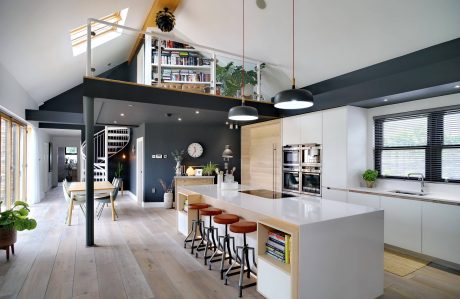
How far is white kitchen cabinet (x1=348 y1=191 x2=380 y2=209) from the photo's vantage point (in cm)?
391

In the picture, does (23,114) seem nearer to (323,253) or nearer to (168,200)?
(168,200)

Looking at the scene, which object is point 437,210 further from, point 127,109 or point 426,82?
point 127,109

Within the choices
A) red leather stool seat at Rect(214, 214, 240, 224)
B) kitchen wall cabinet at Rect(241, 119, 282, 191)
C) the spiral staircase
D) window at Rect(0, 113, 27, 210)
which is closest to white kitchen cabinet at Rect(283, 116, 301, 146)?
kitchen wall cabinet at Rect(241, 119, 282, 191)

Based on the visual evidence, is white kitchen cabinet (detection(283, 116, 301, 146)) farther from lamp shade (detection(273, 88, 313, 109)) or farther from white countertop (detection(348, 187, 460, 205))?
lamp shade (detection(273, 88, 313, 109))

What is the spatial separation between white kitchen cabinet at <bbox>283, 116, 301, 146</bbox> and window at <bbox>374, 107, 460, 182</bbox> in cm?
140

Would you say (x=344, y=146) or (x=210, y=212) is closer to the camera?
(x=210, y=212)

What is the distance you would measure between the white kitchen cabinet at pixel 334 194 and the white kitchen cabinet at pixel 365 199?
0.11 m

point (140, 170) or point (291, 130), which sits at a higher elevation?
point (291, 130)

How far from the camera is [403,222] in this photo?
359 cm

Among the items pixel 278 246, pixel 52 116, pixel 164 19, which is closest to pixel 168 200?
pixel 52 116

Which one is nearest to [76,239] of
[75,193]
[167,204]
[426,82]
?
[75,193]

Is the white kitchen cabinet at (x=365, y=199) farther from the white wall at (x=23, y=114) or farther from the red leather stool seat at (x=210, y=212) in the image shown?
the white wall at (x=23, y=114)

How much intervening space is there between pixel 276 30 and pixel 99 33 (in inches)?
190

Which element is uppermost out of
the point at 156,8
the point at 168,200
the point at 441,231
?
the point at 156,8
